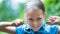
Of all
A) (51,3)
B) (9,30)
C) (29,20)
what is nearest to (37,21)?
(29,20)

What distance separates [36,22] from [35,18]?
0.8 inches

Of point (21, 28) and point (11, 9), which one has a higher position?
point (11, 9)

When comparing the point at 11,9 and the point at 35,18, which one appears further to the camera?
Result: the point at 11,9

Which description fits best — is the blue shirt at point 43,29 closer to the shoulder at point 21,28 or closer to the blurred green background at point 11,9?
the shoulder at point 21,28

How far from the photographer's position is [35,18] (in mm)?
1177

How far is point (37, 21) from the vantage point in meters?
1.18

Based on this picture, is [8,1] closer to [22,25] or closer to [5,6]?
[5,6]

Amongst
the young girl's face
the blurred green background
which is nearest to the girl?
the young girl's face

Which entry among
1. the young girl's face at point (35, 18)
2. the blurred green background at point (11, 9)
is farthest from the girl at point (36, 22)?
the blurred green background at point (11, 9)

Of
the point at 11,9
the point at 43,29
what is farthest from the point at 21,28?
the point at 11,9

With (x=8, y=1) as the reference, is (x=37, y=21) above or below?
below

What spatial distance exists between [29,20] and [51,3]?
0.63 m

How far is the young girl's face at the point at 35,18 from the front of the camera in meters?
1.17

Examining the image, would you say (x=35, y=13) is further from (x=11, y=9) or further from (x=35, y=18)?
(x=11, y=9)
